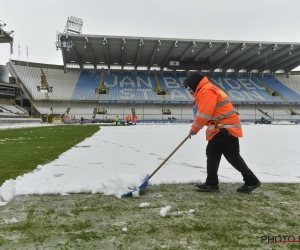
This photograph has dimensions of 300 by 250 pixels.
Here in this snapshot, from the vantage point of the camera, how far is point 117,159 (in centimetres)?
596

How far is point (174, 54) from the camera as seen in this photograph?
4622 cm

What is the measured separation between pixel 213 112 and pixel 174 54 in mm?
44533

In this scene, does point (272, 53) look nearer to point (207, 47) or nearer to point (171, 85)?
point (207, 47)

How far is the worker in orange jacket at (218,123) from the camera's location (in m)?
3.32

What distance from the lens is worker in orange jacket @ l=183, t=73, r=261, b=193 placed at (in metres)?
3.32

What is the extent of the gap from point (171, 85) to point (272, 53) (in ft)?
58.3

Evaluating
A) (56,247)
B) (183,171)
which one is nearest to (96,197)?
(56,247)

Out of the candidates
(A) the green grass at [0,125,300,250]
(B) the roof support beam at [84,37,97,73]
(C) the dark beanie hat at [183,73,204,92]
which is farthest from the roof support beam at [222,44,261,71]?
(A) the green grass at [0,125,300,250]

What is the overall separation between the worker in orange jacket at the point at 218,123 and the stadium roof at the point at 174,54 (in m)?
38.3

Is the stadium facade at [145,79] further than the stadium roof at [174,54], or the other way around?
the stadium facade at [145,79]

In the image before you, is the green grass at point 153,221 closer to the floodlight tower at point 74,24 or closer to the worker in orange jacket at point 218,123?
the worker in orange jacket at point 218,123

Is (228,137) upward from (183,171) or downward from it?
upward

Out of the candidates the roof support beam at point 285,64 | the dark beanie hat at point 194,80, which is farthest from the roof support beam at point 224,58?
the dark beanie hat at point 194,80

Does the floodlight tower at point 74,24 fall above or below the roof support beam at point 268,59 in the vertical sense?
A: above
